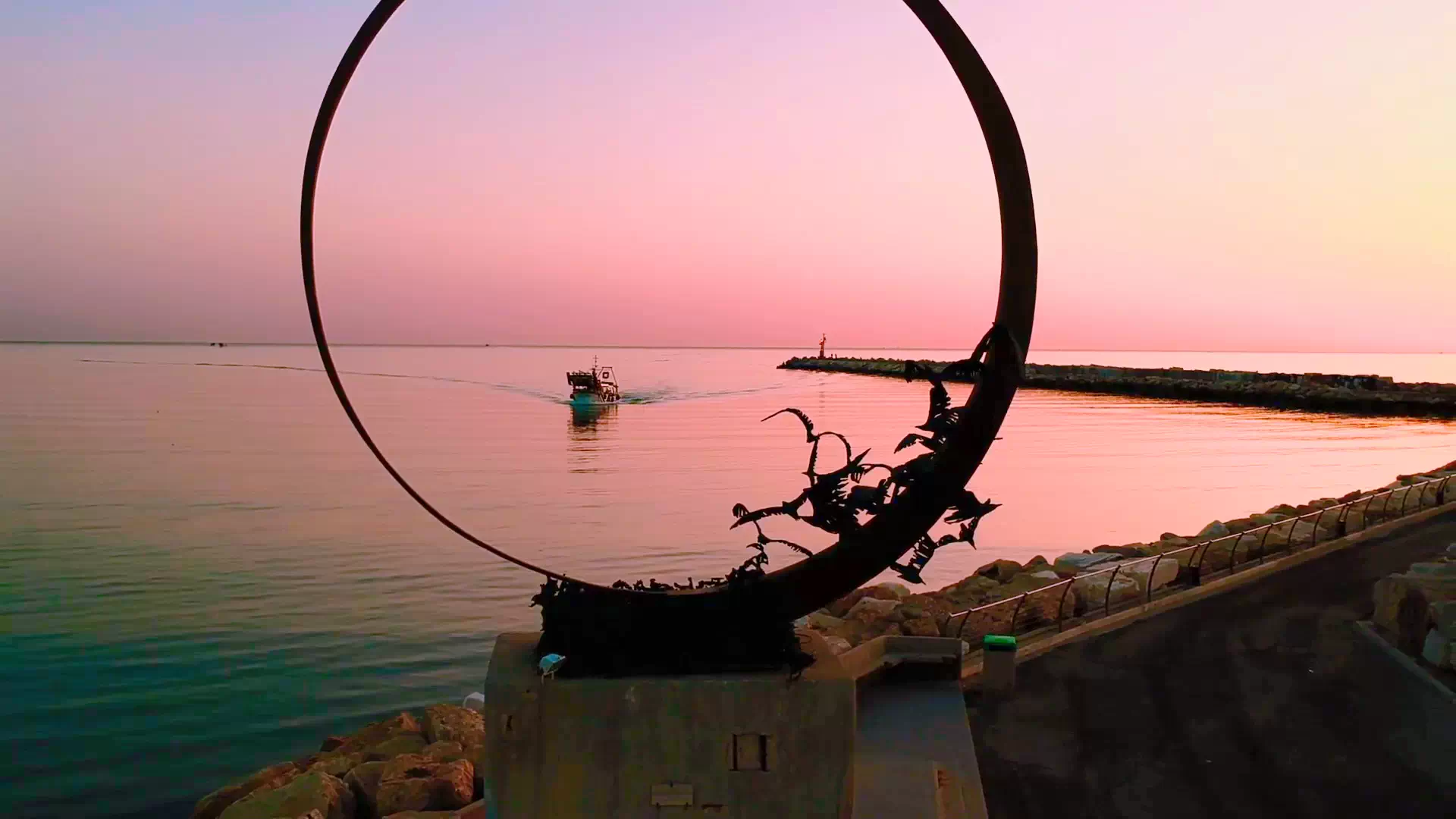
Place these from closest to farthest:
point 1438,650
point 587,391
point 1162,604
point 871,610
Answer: point 1438,650 → point 1162,604 → point 871,610 → point 587,391

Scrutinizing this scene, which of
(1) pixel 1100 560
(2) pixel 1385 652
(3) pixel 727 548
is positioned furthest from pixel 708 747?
(3) pixel 727 548

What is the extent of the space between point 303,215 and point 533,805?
3.25 m

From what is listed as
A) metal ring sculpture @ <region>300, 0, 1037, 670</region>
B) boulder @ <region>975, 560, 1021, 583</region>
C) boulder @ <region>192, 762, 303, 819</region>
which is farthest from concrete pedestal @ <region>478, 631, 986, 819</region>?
boulder @ <region>975, 560, 1021, 583</region>

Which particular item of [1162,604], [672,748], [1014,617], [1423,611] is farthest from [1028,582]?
[672,748]

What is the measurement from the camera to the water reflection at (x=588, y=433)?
129 ft

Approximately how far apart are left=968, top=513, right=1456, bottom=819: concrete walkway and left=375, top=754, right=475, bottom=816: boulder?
4412 mm

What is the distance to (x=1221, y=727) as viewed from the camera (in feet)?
28.9

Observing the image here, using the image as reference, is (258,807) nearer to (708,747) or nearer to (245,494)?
(708,747)

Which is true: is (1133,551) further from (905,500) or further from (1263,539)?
(905,500)

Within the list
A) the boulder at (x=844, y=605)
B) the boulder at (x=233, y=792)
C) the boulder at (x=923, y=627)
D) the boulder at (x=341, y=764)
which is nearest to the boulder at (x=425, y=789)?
the boulder at (x=233, y=792)

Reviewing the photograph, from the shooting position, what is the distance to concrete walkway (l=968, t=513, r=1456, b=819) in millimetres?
7531

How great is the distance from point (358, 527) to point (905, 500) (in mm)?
22495

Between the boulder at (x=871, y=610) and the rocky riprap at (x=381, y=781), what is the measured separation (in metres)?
5.25

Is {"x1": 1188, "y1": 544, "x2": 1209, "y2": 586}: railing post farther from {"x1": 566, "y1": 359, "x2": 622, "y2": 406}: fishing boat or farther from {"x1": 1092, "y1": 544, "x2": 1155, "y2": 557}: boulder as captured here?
{"x1": 566, "y1": 359, "x2": 622, "y2": 406}: fishing boat
